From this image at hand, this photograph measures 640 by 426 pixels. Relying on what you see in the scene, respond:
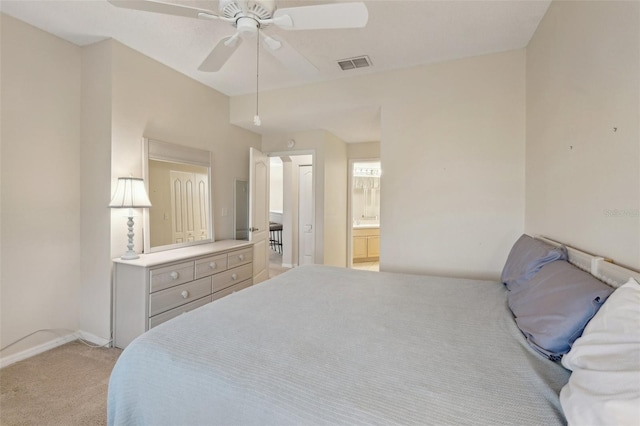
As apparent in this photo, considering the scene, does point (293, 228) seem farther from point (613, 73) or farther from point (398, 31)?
point (613, 73)

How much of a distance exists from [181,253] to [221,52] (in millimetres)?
1812

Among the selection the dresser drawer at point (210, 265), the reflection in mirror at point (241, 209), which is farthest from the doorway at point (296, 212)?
the dresser drawer at point (210, 265)

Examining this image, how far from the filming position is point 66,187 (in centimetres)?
251

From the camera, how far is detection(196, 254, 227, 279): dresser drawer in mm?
2754

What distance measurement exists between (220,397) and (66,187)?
263 cm

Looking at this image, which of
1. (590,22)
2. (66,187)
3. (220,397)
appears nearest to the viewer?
(220,397)

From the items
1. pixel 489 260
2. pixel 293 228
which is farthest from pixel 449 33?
pixel 293 228

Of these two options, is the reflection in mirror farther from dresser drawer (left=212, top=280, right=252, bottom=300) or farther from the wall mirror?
dresser drawer (left=212, top=280, right=252, bottom=300)

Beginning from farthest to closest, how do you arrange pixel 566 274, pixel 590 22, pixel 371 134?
pixel 371 134 < pixel 590 22 < pixel 566 274

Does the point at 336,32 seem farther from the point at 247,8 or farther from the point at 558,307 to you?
the point at 558,307

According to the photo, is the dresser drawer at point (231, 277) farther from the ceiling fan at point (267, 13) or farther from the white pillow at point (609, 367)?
the white pillow at point (609, 367)

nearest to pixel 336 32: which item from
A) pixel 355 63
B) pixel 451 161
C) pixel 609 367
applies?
pixel 355 63

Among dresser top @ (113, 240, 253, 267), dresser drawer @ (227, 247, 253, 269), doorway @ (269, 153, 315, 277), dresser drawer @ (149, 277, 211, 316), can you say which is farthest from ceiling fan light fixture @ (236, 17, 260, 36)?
doorway @ (269, 153, 315, 277)

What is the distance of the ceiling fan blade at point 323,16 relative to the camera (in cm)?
143
